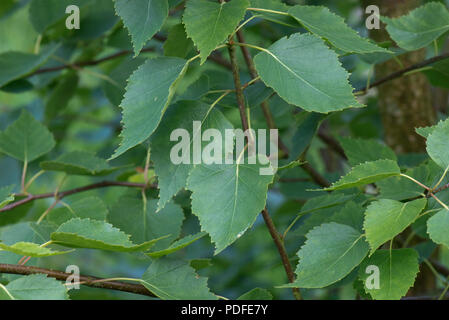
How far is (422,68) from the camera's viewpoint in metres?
0.82

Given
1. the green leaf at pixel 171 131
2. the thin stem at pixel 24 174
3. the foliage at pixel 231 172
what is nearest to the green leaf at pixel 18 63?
the foliage at pixel 231 172

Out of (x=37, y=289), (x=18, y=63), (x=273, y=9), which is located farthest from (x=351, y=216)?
(x=18, y=63)

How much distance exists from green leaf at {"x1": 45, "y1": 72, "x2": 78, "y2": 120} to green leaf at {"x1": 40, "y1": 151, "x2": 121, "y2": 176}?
1.08ft

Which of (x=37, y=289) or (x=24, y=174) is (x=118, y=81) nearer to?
(x=24, y=174)

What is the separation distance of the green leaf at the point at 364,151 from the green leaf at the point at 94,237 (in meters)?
0.37

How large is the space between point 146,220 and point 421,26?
43cm

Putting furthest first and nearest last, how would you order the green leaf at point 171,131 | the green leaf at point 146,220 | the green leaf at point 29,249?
the green leaf at point 146,220
the green leaf at point 171,131
the green leaf at point 29,249

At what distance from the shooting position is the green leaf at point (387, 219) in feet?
1.77

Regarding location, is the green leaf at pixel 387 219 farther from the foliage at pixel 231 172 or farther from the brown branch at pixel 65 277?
the brown branch at pixel 65 277

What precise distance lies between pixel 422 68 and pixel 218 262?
0.88 m

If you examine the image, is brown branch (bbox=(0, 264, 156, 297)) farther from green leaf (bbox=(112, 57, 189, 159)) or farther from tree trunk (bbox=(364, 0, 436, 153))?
tree trunk (bbox=(364, 0, 436, 153))

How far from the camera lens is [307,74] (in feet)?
1.94

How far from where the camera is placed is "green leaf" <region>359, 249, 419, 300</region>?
22.3 inches

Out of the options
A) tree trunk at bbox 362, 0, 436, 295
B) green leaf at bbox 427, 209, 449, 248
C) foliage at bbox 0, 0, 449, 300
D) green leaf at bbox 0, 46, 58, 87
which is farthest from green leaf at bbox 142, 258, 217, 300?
tree trunk at bbox 362, 0, 436, 295
